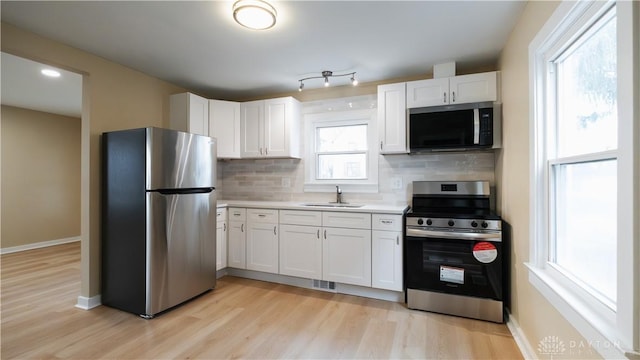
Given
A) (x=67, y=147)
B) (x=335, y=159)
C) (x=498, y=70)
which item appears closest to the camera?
(x=498, y=70)

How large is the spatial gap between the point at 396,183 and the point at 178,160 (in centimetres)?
230

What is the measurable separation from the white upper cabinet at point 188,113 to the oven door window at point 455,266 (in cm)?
274

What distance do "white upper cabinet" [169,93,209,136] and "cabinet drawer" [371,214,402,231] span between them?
2349mm

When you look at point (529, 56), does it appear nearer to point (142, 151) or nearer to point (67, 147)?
point (142, 151)

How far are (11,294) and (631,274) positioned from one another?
15.4 feet

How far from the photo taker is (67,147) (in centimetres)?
538

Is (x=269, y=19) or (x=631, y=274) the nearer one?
(x=631, y=274)

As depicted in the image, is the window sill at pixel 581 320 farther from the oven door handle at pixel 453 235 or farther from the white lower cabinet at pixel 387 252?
the white lower cabinet at pixel 387 252

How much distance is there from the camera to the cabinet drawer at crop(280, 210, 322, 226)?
3.07 meters

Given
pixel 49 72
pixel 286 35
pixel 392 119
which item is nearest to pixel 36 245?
pixel 49 72

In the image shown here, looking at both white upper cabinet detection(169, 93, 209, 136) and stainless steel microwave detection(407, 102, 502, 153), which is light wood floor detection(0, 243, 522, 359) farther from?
white upper cabinet detection(169, 93, 209, 136)

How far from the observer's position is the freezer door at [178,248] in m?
2.47

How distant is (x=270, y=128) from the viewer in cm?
365

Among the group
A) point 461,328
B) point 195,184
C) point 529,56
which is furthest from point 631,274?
point 195,184
